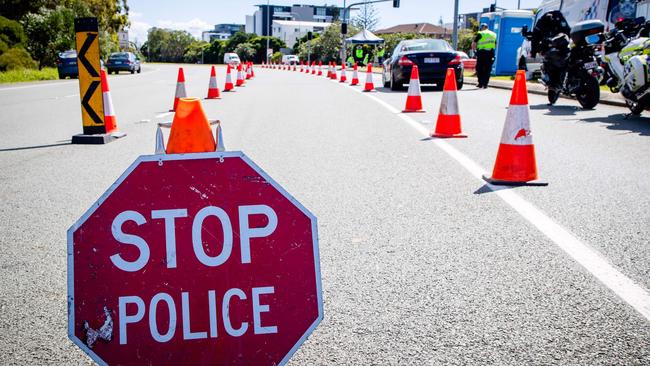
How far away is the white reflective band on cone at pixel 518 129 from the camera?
574 centimetres

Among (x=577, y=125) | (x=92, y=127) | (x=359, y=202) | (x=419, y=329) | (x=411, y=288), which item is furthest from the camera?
(x=577, y=125)

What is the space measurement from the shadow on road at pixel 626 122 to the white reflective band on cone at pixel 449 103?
2696mm

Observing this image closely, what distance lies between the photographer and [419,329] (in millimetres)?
2881

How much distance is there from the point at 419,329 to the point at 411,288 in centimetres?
49

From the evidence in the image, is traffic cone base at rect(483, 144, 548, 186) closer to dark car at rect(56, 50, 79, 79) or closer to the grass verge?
the grass verge

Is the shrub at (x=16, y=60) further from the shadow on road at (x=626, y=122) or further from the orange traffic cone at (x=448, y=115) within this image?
the shadow on road at (x=626, y=122)

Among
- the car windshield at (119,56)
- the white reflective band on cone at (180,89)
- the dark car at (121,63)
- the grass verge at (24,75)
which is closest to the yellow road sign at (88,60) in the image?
the white reflective band on cone at (180,89)

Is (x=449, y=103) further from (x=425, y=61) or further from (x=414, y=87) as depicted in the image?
(x=425, y=61)

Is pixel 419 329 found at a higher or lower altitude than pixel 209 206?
lower

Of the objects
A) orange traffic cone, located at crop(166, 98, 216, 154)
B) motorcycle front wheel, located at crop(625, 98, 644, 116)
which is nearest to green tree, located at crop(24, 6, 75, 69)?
motorcycle front wheel, located at crop(625, 98, 644, 116)

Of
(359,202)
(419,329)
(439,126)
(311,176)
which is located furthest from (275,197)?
(439,126)

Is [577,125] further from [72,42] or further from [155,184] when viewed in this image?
[72,42]

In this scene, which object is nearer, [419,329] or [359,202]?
[419,329]

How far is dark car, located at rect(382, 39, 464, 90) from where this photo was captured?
18625 mm
